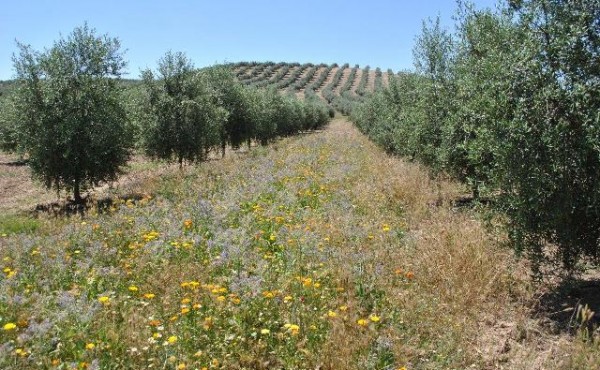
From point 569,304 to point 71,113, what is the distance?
20.2 m

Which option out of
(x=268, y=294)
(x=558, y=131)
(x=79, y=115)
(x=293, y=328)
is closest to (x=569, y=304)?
(x=558, y=131)

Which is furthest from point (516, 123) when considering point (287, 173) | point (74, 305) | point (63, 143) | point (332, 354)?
point (63, 143)

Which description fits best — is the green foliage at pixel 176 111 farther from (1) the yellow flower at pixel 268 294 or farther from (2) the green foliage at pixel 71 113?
(1) the yellow flower at pixel 268 294

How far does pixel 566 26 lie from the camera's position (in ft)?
21.5

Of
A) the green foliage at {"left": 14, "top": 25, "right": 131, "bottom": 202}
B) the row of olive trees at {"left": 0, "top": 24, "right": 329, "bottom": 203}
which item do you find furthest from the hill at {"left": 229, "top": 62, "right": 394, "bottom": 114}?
the green foliage at {"left": 14, "top": 25, "right": 131, "bottom": 202}

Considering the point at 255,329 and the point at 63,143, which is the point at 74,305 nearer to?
the point at 255,329

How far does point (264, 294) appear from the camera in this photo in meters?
5.69

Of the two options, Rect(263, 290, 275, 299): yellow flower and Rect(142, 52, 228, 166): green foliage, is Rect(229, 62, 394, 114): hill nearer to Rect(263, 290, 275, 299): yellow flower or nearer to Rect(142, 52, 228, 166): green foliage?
Rect(142, 52, 228, 166): green foliage

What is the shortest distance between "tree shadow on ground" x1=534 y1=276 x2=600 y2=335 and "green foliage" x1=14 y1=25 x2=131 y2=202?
18.7 meters

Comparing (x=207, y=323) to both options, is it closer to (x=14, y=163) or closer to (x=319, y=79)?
(x=14, y=163)

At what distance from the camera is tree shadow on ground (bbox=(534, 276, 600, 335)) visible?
6.15 meters

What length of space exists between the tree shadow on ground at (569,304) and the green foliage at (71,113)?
735 inches

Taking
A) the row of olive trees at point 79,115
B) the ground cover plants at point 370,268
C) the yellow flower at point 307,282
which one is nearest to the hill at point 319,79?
the row of olive trees at point 79,115

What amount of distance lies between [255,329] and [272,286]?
3.20ft
